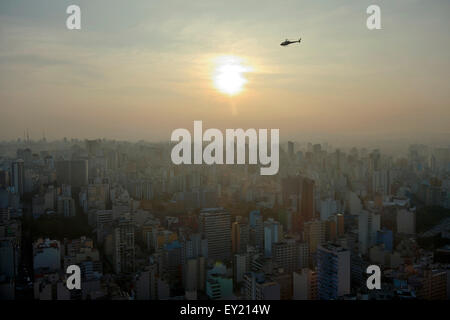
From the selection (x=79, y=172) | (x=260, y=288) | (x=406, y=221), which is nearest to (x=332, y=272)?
(x=260, y=288)

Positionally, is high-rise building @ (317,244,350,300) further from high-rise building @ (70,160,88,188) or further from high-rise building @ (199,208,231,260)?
high-rise building @ (70,160,88,188)

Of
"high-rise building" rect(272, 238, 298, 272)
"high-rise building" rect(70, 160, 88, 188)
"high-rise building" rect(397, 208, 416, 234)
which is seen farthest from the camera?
"high-rise building" rect(70, 160, 88, 188)

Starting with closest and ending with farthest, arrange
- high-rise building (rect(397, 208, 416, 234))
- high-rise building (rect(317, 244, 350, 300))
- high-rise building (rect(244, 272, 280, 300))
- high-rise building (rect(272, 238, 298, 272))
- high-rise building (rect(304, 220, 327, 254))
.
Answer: high-rise building (rect(244, 272, 280, 300)) < high-rise building (rect(317, 244, 350, 300)) < high-rise building (rect(272, 238, 298, 272)) < high-rise building (rect(304, 220, 327, 254)) < high-rise building (rect(397, 208, 416, 234))

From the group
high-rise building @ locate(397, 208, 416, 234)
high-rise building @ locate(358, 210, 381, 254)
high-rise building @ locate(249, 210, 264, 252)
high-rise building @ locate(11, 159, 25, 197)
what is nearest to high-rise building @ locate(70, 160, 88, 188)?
high-rise building @ locate(11, 159, 25, 197)

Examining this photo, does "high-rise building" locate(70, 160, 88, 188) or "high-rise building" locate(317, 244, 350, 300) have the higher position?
"high-rise building" locate(70, 160, 88, 188)

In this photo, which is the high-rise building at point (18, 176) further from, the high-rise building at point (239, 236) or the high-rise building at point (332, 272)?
the high-rise building at point (332, 272)

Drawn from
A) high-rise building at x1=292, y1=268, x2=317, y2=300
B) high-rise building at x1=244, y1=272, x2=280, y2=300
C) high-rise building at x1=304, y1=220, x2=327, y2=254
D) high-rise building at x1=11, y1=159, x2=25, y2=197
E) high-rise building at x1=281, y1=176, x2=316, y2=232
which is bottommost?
high-rise building at x1=292, y1=268, x2=317, y2=300
